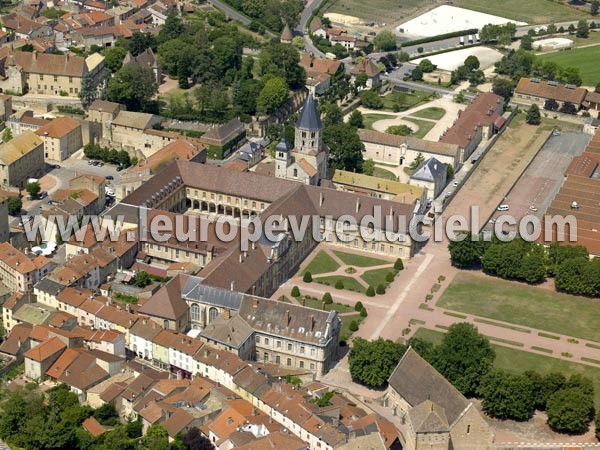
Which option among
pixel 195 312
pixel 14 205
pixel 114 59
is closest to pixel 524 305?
pixel 195 312

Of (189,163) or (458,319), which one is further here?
(189,163)

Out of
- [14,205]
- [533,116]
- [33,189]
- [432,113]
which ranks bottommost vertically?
[432,113]

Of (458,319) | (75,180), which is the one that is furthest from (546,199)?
(75,180)

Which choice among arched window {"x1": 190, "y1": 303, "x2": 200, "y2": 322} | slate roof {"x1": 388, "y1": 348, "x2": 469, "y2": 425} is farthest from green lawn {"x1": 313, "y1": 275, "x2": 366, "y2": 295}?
slate roof {"x1": 388, "y1": 348, "x2": 469, "y2": 425}

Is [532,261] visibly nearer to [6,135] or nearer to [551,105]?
[551,105]

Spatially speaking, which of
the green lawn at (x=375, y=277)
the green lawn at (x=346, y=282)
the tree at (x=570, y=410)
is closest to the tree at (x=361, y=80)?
the green lawn at (x=375, y=277)

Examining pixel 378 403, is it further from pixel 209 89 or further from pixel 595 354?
pixel 209 89

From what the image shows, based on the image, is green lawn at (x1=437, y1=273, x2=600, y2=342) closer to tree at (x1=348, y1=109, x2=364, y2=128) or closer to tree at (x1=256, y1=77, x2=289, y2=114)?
tree at (x1=348, y1=109, x2=364, y2=128)
